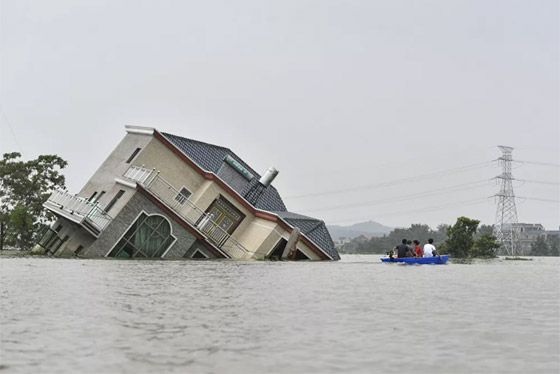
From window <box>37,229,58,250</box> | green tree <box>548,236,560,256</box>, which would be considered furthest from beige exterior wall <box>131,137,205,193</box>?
green tree <box>548,236,560,256</box>

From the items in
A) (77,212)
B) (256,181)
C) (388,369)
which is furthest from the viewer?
(256,181)

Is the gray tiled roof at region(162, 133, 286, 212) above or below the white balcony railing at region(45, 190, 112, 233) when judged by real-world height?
above

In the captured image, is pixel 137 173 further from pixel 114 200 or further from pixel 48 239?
pixel 48 239

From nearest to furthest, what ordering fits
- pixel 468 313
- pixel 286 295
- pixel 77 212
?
1. pixel 468 313
2. pixel 286 295
3. pixel 77 212

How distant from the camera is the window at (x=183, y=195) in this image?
46.3 meters

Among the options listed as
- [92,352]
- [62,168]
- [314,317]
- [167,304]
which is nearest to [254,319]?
[314,317]

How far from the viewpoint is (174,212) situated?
144 feet

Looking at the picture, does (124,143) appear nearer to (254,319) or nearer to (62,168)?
(62,168)

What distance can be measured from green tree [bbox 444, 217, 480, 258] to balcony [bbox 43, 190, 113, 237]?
44800 mm

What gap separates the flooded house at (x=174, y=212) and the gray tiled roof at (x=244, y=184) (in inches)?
3.5

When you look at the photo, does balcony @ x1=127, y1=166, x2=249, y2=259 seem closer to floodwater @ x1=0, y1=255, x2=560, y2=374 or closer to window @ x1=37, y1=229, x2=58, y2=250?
window @ x1=37, y1=229, x2=58, y2=250

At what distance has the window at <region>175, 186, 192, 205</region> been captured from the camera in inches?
1823

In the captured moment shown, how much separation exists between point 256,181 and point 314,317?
42.7m

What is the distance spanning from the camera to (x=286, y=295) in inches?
656
